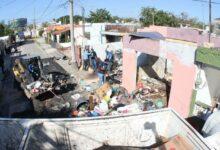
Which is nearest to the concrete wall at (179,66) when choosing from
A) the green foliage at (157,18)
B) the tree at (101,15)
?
the green foliage at (157,18)

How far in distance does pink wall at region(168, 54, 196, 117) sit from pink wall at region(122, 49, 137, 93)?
10.0ft

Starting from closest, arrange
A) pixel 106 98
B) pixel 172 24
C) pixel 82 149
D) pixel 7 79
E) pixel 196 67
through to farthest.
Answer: pixel 82 149
pixel 196 67
pixel 106 98
pixel 7 79
pixel 172 24

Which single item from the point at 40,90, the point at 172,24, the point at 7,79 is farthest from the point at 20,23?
the point at 40,90

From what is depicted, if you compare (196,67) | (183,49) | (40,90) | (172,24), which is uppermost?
(172,24)

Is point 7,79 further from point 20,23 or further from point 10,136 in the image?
point 20,23

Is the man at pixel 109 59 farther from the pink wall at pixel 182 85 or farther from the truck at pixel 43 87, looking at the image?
the pink wall at pixel 182 85

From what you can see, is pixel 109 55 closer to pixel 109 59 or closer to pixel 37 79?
pixel 109 59

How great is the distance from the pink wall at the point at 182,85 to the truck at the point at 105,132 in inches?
132

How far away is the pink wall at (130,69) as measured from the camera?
13750mm

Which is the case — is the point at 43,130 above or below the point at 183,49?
below

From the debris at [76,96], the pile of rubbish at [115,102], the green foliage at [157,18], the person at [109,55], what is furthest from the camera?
the green foliage at [157,18]

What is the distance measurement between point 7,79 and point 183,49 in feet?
44.7

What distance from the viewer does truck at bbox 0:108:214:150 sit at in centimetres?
620

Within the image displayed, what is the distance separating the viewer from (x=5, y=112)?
1247 centimetres
